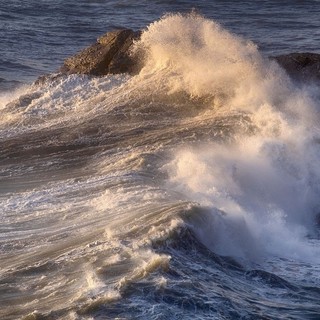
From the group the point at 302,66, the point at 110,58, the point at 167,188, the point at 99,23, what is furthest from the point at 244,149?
the point at 99,23

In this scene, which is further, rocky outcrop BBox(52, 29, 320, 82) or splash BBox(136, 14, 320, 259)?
rocky outcrop BBox(52, 29, 320, 82)

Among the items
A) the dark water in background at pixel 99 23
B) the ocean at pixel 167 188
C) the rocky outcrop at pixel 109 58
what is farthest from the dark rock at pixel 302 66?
the dark water in background at pixel 99 23

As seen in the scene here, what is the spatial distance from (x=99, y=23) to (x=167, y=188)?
1481 cm

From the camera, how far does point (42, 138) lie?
13.5 meters

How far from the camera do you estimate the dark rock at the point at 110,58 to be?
15.4 meters

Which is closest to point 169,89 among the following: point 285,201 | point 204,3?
point 285,201

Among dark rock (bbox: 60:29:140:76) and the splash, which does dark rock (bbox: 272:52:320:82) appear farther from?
dark rock (bbox: 60:29:140:76)

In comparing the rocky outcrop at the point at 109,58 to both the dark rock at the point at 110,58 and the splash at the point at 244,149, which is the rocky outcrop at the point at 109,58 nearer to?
the dark rock at the point at 110,58

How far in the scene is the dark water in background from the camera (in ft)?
69.5

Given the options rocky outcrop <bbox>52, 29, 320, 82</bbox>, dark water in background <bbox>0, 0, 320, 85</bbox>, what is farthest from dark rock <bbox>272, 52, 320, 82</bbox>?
dark water in background <bbox>0, 0, 320, 85</bbox>

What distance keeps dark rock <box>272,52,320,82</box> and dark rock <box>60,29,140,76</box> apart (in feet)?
8.01

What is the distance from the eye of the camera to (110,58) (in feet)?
51.0

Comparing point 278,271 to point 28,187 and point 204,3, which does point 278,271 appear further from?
point 204,3

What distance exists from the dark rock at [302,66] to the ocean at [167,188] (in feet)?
0.65
